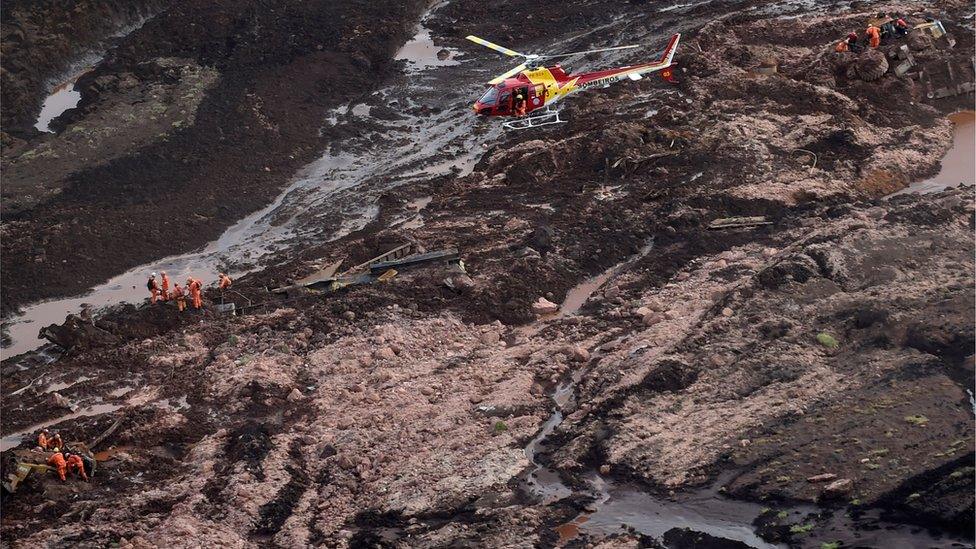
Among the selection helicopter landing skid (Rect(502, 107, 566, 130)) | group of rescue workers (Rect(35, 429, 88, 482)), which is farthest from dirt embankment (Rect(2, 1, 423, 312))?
group of rescue workers (Rect(35, 429, 88, 482))

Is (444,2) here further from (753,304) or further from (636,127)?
(753,304)

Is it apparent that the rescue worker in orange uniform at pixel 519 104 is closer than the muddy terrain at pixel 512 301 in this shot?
No

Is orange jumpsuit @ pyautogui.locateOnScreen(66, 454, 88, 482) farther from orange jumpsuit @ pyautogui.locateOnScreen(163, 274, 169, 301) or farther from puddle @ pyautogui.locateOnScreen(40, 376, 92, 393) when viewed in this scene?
orange jumpsuit @ pyautogui.locateOnScreen(163, 274, 169, 301)

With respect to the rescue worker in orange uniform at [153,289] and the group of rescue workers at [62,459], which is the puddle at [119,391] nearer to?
the group of rescue workers at [62,459]

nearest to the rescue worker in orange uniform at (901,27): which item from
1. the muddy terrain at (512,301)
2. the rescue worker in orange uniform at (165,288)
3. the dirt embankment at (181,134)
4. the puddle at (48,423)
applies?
the muddy terrain at (512,301)

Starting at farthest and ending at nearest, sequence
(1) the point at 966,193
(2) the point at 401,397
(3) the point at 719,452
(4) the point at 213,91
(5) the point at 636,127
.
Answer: (4) the point at 213,91
(5) the point at 636,127
(1) the point at 966,193
(2) the point at 401,397
(3) the point at 719,452

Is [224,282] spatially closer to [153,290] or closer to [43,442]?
[153,290]

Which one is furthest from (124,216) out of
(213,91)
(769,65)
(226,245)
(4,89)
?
(769,65)
